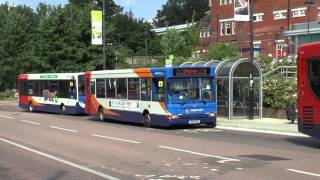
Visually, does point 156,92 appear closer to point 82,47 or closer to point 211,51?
point 211,51

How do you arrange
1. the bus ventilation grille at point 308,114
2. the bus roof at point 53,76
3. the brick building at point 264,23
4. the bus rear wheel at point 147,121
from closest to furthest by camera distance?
the bus ventilation grille at point 308,114 < the bus rear wheel at point 147,121 < the bus roof at point 53,76 < the brick building at point 264,23

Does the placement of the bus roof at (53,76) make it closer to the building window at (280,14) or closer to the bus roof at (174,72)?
the bus roof at (174,72)

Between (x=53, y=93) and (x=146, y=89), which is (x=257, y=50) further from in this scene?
(x=146, y=89)

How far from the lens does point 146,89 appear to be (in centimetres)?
2691

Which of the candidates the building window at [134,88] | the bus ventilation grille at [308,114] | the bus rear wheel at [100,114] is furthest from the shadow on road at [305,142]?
the bus rear wheel at [100,114]

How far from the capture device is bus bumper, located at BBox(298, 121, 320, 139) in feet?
55.1

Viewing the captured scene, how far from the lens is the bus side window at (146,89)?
26562 mm

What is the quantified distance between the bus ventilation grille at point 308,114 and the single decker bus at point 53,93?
74.2ft

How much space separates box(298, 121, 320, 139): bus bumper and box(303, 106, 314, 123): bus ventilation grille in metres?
0.14

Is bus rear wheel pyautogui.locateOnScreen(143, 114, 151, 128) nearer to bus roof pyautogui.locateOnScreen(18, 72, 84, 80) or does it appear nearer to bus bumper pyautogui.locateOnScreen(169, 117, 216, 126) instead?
bus bumper pyautogui.locateOnScreen(169, 117, 216, 126)

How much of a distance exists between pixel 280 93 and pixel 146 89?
25.0 ft

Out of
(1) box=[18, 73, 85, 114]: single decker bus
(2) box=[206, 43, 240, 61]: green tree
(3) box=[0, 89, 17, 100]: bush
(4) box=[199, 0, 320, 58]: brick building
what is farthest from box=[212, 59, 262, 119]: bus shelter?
(3) box=[0, 89, 17, 100]: bush

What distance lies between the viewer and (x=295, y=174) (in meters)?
11.7

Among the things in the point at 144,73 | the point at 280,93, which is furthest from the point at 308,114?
the point at 280,93
